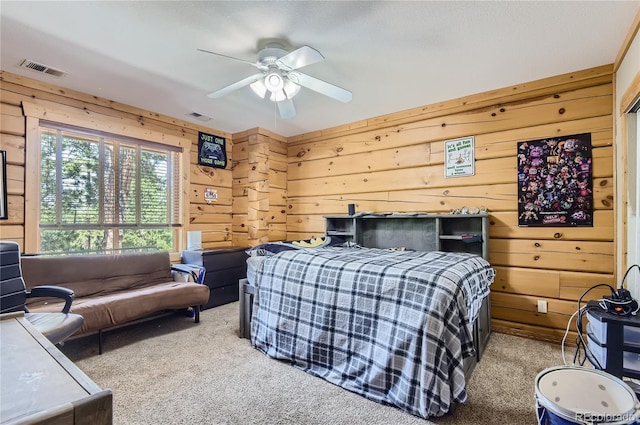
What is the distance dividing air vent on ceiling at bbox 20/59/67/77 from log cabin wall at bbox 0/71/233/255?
277mm

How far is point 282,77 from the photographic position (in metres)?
2.35

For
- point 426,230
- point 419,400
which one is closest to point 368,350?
point 419,400

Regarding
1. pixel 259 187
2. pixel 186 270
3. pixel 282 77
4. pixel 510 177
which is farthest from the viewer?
pixel 259 187

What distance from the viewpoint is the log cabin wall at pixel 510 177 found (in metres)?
2.59

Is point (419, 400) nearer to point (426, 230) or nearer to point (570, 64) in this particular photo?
point (426, 230)

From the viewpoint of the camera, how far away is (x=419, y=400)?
5.41 ft

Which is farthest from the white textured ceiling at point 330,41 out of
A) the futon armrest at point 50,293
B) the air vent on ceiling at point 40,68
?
the futon armrest at point 50,293

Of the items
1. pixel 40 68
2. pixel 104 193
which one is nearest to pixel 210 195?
pixel 104 193

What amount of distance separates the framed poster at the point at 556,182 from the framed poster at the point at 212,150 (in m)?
3.72

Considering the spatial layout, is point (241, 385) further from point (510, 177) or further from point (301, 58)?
point (510, 177)

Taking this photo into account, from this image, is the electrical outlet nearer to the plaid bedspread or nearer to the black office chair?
the plaid bedspread

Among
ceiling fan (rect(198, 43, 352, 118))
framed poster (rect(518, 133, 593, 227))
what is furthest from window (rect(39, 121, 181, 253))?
framed poster (rect(518, 133, 593, 227))

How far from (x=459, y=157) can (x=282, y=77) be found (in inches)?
80.9

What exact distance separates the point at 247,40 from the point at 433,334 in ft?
7.50
